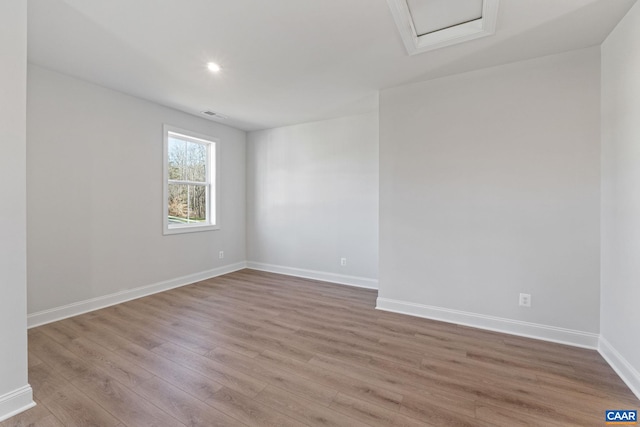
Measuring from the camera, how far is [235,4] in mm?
1922

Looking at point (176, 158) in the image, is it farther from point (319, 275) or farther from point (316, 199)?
point (319, 275)

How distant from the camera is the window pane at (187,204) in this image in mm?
4305

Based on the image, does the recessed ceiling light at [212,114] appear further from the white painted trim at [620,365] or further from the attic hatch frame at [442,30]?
the white painted trim at [620,365]

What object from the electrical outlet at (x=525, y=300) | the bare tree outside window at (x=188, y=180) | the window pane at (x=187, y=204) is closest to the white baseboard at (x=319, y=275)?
the bare tree outside window at (x=188, y=180)

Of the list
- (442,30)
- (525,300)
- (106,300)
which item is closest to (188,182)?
(106,300)

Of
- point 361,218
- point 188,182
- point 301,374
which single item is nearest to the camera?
point 301,374

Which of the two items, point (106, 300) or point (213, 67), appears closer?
point (213, 67)

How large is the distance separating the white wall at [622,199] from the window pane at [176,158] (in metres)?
4.90

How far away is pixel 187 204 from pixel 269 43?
3.04 m

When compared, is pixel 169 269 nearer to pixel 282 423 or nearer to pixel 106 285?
pixel 106 285

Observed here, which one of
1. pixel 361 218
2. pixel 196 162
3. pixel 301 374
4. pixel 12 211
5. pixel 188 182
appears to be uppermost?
pixel 196 162

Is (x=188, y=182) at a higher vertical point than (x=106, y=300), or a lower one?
higher

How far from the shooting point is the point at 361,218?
4.30m

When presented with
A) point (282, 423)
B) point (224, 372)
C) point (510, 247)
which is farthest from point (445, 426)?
point (510, 247)
